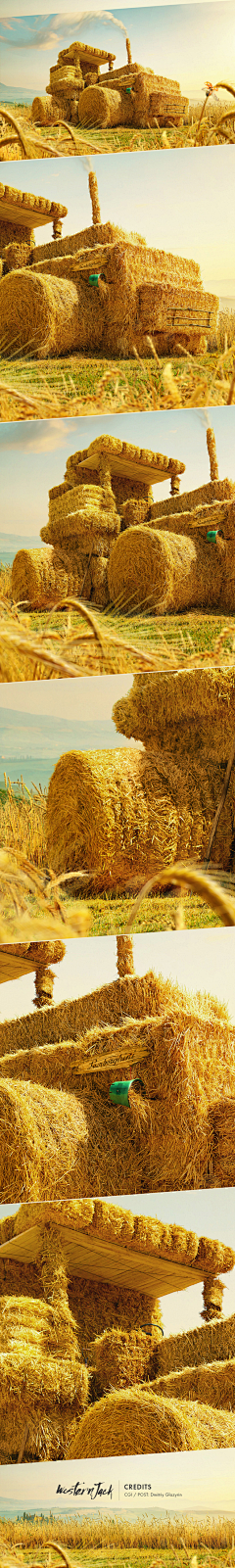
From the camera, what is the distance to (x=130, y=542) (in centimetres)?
565

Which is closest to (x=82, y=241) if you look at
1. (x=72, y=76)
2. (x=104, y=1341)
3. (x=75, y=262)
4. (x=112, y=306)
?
(x=75, y=262)

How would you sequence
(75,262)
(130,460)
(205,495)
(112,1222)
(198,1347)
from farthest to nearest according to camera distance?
1. (75,262)
2. (130,460)
3. (205,495)
4. (198,1347)
5. (112,1222)

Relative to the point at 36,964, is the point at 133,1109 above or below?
below

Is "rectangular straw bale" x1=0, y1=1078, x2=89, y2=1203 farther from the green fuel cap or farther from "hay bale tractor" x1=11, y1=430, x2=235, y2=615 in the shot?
"hay bale tractor" x1=11, y1=430, x2=235, y2=615

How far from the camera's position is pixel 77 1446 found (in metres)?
5.00

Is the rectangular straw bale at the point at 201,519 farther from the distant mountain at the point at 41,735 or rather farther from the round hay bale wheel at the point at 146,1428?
the round hay bale wheel at the point at 146,1428

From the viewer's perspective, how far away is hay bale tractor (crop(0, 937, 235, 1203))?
16.1 ft

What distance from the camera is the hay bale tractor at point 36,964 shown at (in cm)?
615

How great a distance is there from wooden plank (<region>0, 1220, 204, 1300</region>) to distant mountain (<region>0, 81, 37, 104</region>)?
242 inches

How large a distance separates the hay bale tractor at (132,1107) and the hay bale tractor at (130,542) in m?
1.91

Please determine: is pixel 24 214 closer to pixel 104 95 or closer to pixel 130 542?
pixel 104 95

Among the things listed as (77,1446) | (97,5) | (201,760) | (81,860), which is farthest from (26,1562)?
(97,5)

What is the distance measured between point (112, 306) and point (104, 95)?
1390 millimetres

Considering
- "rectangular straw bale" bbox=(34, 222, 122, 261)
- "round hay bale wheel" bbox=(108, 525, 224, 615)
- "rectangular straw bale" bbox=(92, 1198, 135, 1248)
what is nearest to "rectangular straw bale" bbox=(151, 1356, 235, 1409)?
"rectangular straw bale" bbox=(92, 1198, 135, 1248)
